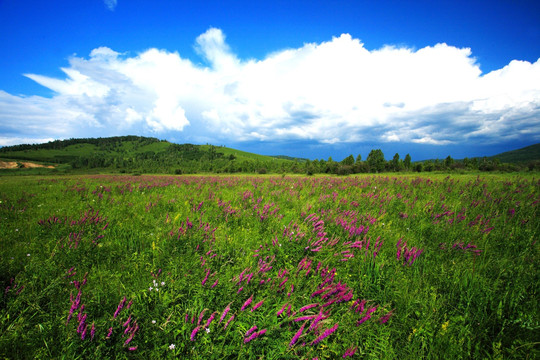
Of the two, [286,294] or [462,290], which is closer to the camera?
[286,294]

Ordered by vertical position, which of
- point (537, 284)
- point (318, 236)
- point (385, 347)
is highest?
point (318, 236)

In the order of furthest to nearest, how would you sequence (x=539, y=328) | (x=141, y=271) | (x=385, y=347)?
(x=141, y=271) → (x=539, y=328) → (x=385, y=347)

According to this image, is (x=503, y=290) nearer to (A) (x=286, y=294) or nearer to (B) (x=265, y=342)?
(A) (x=286, y=294)

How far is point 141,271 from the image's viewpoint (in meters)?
3.06

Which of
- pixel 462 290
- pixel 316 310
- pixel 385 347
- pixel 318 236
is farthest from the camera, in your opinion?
pixel 318 236

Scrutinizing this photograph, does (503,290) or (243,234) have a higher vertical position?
(243,234)

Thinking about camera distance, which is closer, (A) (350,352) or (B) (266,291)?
(A) (350,352)

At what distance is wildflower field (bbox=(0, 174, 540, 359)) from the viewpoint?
1.93 metres

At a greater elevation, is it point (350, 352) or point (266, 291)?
point (266, 291)

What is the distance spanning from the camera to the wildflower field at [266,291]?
1.93 meters

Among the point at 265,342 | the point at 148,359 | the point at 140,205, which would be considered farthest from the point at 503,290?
the point at 140,205

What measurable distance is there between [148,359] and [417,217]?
653 cm

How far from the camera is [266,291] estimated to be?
255cm

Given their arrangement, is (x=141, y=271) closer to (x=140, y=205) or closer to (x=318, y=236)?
(x=318, y=236)
